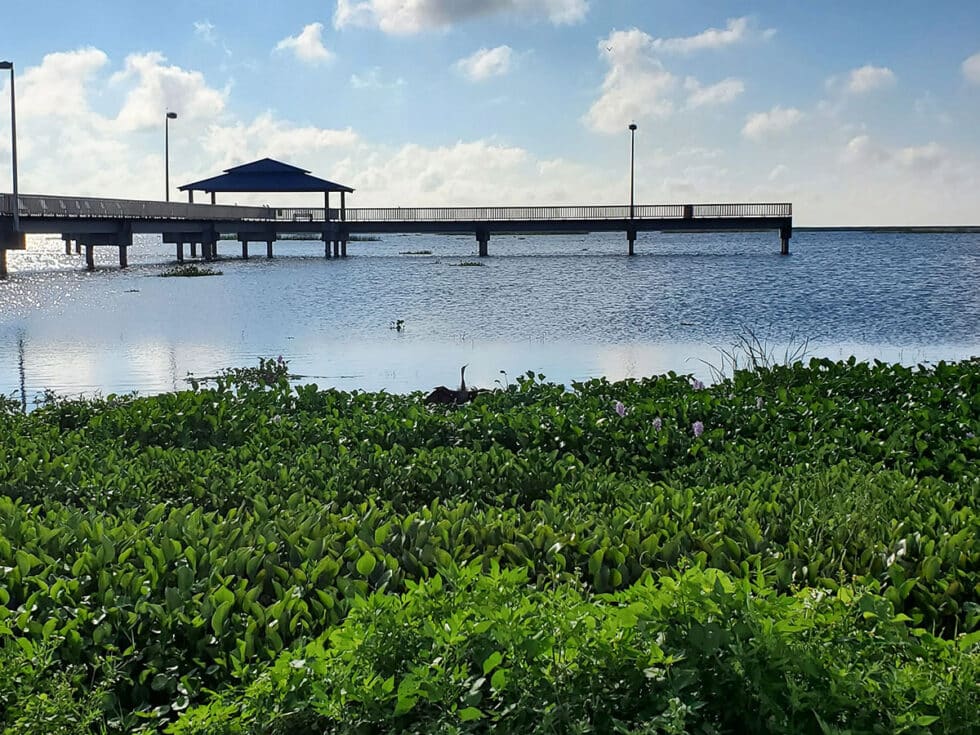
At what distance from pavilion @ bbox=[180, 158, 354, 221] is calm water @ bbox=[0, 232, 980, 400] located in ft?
59.8

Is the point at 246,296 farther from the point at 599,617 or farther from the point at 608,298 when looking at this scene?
the point at 599,617

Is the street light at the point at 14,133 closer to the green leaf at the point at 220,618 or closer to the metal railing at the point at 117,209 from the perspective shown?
the metal railing at the point at 117,209

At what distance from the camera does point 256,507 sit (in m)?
4.97

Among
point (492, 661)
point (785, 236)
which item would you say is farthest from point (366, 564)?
point (785, 236)

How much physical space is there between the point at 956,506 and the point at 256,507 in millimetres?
3424

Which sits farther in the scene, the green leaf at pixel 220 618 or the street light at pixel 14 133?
the street light at pixel 14 133

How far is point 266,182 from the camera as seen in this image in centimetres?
6288

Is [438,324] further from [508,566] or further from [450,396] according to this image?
[508,566]

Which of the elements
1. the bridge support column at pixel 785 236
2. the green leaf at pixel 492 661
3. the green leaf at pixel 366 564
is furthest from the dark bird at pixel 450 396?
the bridge support column at pixel 785 236

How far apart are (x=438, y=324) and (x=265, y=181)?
4238 cm

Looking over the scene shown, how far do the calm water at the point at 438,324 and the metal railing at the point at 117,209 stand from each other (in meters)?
2.76

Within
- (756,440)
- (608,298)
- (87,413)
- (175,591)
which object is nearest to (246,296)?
(608,298)

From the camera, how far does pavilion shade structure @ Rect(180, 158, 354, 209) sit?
6241 cm

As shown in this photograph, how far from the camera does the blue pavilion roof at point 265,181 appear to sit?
62.4m
